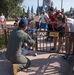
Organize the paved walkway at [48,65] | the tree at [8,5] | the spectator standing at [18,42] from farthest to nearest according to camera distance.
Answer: the tree at [8,5]
the paved walkway at [48,65]
the spectator standing at [18,42]

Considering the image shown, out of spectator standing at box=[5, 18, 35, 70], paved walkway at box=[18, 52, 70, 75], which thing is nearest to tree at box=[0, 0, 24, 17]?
paved walkway at box=[18, 52, 70, 75]

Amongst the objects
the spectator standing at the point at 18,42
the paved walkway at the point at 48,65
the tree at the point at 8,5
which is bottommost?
the paved walkway at the point at 48,65

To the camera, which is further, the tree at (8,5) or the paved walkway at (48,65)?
the tree at (8,5)

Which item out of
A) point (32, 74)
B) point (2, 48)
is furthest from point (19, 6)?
point (32, 74)

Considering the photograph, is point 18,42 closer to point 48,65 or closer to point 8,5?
point 48,65

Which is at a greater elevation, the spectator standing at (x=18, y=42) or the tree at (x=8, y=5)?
the tree at (x=8, y=5)

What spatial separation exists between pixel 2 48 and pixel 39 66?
324 centimetres

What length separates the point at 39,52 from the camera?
9562 millimetres

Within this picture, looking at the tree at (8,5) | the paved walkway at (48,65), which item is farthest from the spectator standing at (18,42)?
the tree at (8,5)

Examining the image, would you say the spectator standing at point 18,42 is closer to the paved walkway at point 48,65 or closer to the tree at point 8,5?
the paved walkway at point 48,65

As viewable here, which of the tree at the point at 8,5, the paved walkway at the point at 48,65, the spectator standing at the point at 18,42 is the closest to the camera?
the spectator standing at the point at 18,42

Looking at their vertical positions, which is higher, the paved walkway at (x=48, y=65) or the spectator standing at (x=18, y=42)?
the spectator standing at (x=18, y=42)

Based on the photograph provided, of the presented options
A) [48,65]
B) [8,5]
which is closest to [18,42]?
[48,65]

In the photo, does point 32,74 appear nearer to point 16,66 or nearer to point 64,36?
point 16,66
